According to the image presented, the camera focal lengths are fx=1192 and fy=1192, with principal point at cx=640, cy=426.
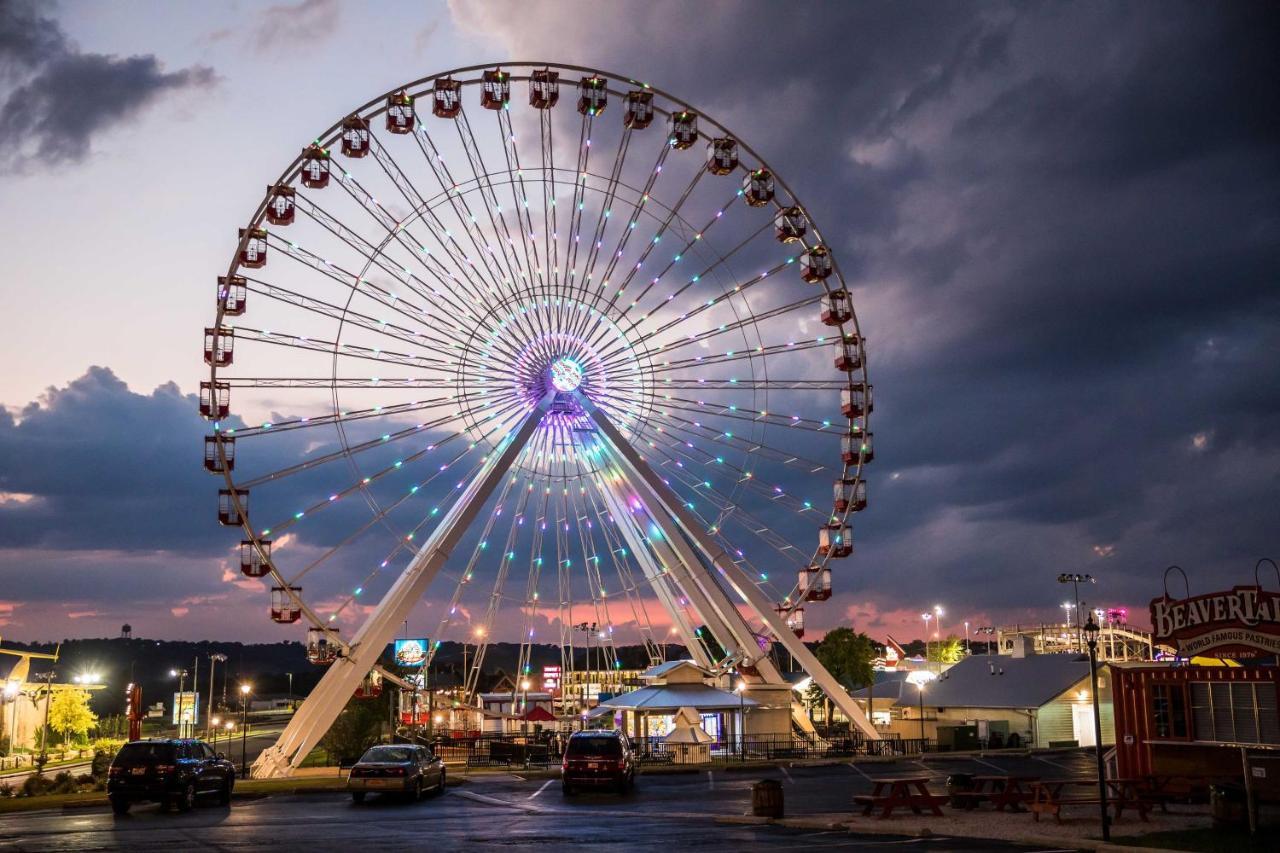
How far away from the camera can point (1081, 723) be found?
2377 inches

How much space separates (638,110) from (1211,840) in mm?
31544

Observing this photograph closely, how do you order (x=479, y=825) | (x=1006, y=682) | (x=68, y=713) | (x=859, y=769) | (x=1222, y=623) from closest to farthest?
1. (x=479, y=825)
2. (x=1222, y=623)
3. (x=859, y=769)
4. (x=1006, y=682)
5. (x=68, y=713)

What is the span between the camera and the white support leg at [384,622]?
3897 centimetres

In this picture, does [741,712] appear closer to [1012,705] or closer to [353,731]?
[1012,705]

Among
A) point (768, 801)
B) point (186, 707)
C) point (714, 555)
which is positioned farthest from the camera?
point (186, 707)

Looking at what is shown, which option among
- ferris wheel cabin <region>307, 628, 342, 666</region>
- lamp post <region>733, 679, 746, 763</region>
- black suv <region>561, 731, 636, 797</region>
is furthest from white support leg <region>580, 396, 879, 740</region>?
black suv <region>561, 731, 636, 797</region>

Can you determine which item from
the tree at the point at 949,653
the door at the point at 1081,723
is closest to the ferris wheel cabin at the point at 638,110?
the door at the point at 1081,723

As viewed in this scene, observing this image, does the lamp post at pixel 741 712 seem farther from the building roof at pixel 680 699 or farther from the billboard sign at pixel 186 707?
the billboard sign at pixel 186 707

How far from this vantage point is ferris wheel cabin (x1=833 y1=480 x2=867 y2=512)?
4769 centimetres

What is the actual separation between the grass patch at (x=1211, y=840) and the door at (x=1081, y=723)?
4177 centimetres

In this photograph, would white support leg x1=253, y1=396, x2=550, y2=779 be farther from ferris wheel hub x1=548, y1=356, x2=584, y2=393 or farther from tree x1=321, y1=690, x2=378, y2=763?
tree x1=321, y1=690, x2=378, y2=763

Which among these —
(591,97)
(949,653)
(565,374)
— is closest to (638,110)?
(591,97)

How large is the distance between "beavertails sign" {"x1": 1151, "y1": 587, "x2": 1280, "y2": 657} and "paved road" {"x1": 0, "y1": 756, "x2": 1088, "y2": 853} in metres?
7.05

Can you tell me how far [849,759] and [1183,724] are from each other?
2365 cm
